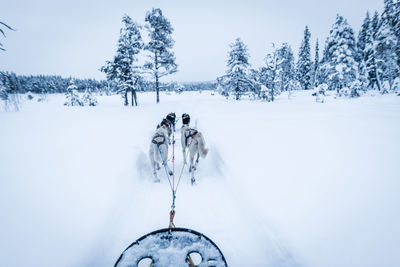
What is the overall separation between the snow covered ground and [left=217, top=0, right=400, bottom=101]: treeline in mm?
21731

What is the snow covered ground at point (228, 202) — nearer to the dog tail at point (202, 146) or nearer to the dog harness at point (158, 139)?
the dog tail at point (202, 146)

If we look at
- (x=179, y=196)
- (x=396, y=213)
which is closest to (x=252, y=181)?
(x=179, y=196)

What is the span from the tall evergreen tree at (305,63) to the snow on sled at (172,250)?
→ 163 feet

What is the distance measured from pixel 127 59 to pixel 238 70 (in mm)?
16338

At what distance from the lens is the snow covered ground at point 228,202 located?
7.18 ft

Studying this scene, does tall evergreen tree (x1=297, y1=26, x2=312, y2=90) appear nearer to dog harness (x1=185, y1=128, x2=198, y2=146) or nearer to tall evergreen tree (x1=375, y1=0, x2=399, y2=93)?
tall evergreen tree (x1=375, y1=0, x2=399, y2=93)

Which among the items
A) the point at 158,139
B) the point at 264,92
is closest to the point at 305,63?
the point at 264,92

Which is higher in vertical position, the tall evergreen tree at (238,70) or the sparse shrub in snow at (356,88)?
the tall evergreen tree at (238,70)

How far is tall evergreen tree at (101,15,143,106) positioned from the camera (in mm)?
20906

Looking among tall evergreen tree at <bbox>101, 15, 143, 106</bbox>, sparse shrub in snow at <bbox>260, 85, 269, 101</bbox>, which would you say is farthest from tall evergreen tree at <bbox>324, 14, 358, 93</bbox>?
tall evergreen tree at <bbox>101, 15, 143, 106</bbox>

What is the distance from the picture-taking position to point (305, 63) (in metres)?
41.1

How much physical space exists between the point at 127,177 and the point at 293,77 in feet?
180

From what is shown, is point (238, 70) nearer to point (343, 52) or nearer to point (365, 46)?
point (343, 52)

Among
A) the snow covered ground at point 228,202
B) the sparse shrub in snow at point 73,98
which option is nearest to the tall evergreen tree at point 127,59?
the sparse shrub in snow at point 73,98
